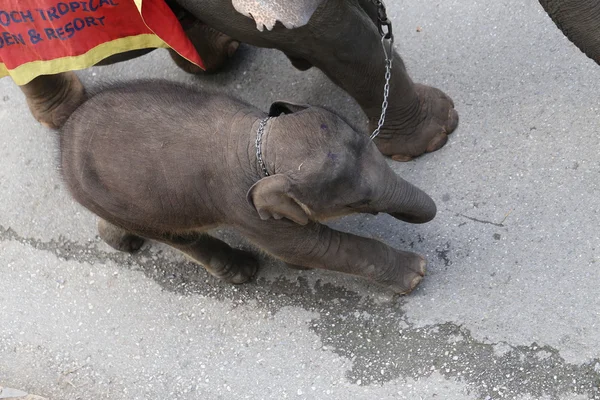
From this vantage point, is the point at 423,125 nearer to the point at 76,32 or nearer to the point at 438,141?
the point at 438,141

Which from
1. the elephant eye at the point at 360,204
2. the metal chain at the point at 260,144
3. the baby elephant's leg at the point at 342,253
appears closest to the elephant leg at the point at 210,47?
the metal chain at the point at 260,144

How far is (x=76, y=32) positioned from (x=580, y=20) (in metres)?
1.72

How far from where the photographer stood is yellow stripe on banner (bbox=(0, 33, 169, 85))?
2.88m

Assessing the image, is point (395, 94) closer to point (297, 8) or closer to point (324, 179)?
point (324, 179)

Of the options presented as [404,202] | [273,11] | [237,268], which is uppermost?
[273,11]

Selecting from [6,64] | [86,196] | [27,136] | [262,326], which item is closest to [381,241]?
[262,326]

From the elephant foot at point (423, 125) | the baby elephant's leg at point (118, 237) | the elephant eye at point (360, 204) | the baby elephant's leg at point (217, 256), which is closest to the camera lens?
the elephant eye at point (360, 204)

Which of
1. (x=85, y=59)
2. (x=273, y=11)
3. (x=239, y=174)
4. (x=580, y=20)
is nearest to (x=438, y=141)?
(x=239, y=174)

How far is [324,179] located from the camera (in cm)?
249

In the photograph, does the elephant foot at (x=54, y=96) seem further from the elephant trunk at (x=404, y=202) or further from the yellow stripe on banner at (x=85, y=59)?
the elephant trunk at (x=404, y=202)

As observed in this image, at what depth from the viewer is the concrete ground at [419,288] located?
2.83 meters

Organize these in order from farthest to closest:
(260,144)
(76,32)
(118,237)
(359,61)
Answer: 1. (118,237)
2. (359,61)
3. (76,32)
4. (260,144)

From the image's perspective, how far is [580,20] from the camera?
87.0 inches

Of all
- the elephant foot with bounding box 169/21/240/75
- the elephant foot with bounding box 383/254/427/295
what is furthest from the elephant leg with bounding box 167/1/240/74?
the elephant foot with bounding box 383/254/427/295
